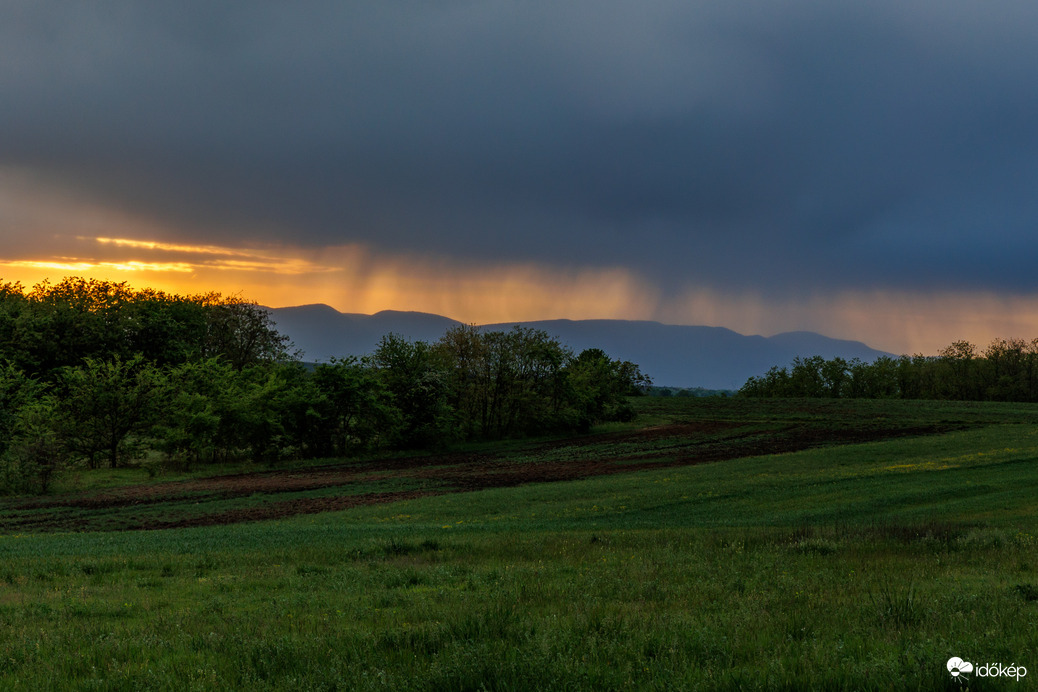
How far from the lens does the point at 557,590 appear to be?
1015 cm

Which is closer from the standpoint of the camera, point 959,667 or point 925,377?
point 959,667

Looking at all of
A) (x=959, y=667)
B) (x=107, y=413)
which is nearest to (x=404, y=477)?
(x=107, y=413)

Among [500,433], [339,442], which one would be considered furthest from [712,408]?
[339,442]

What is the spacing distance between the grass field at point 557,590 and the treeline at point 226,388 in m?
23.2

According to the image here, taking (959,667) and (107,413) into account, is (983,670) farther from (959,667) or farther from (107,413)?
(107,413)

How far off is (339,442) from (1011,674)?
62.7 meters

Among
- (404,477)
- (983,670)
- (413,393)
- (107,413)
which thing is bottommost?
(404,477)

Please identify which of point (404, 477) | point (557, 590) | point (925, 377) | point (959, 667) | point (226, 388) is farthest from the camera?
point (925, 377)

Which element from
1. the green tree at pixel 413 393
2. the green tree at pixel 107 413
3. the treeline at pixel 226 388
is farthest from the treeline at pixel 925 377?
the green tree at pixel 107 413

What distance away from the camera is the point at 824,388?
15250 centimetres

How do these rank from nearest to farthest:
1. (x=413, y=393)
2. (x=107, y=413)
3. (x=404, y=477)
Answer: (x=404, y=477), (x=107, y=413), (x=413, y=393)

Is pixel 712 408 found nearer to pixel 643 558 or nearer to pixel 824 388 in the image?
pixel 824 388

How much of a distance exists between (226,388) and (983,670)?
203ft

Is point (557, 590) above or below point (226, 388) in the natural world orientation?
below
